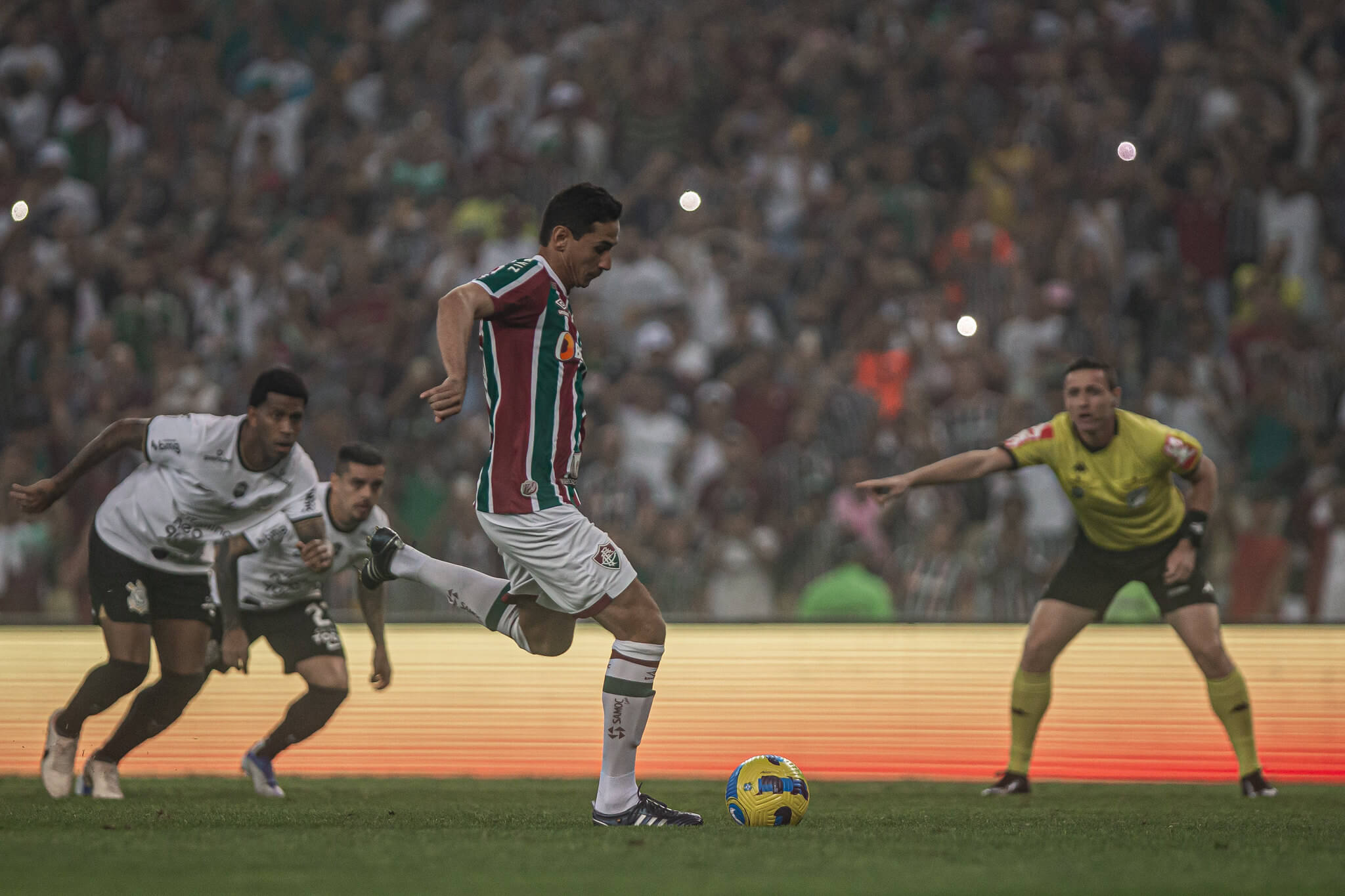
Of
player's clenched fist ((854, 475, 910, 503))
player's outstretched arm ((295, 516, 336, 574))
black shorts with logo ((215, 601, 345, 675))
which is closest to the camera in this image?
player's clenched fist ((854, 475, 910, 503))

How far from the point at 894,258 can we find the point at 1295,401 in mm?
3951

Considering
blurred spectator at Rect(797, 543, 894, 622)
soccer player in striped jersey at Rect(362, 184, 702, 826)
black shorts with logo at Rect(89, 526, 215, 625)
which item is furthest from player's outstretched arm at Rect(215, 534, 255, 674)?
blurred spectator at Rect(797, 543, 894, 622)

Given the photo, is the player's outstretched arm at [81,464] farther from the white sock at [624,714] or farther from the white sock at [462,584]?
the white sock at [624,714]

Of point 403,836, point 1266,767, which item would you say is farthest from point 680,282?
point 403,836

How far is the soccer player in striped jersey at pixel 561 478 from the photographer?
6.00 m

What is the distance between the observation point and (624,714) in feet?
19.9

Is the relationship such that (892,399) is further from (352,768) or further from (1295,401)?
(352,768)

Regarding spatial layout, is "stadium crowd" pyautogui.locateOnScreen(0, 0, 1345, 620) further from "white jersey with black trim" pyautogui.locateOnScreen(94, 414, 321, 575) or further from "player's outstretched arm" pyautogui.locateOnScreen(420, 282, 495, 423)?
"player's outstretched arm" pyautogui.locateOnScreen(420, 282, 495, 423)

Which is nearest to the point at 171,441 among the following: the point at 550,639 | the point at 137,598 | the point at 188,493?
the point at 188,493

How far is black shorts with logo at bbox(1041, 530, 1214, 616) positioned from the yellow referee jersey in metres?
0.05

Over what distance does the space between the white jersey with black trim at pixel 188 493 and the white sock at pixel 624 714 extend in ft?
9.51

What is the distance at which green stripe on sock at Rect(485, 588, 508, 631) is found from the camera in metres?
6.57

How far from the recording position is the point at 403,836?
5730mm

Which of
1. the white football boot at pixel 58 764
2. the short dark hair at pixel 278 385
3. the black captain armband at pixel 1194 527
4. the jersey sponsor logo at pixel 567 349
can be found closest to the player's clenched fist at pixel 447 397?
the jersey sponsor logo at pixel 567 349
